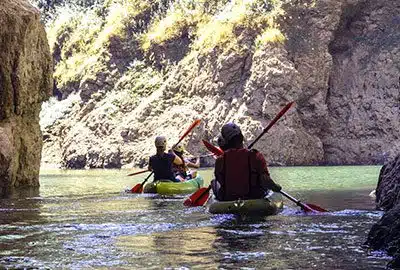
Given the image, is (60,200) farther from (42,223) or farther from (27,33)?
(27,33)

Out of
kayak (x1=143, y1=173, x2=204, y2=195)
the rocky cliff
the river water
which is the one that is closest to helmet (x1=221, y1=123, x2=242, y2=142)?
the river water

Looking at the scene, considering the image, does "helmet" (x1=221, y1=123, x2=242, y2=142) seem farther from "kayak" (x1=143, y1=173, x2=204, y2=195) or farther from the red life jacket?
"kayak" (x1=143, y1=173, x2=204, y2=195)

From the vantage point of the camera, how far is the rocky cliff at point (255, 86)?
141 feet

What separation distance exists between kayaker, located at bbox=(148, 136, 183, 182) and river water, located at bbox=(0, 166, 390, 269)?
8.41 feet

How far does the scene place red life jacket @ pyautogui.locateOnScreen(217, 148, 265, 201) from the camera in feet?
31.3

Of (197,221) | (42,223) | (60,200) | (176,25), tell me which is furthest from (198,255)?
(176,25)

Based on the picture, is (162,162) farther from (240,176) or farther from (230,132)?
(230,132)

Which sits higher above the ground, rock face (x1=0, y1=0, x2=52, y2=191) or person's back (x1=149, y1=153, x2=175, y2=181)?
rock face (x1=0, y1=0, x2=52, y2=191)

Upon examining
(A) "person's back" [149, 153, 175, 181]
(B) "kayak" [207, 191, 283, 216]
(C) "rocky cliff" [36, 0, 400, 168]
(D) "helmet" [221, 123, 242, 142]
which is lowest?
(B) "kayak" [207, 191, 283, 216]

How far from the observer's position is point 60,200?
14.4 meters

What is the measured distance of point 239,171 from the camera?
9.70 meters

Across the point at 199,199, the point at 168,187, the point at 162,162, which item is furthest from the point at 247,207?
the point at 162,162

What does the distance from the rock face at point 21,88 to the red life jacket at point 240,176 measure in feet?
28.3

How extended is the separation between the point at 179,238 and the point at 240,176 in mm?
2333
